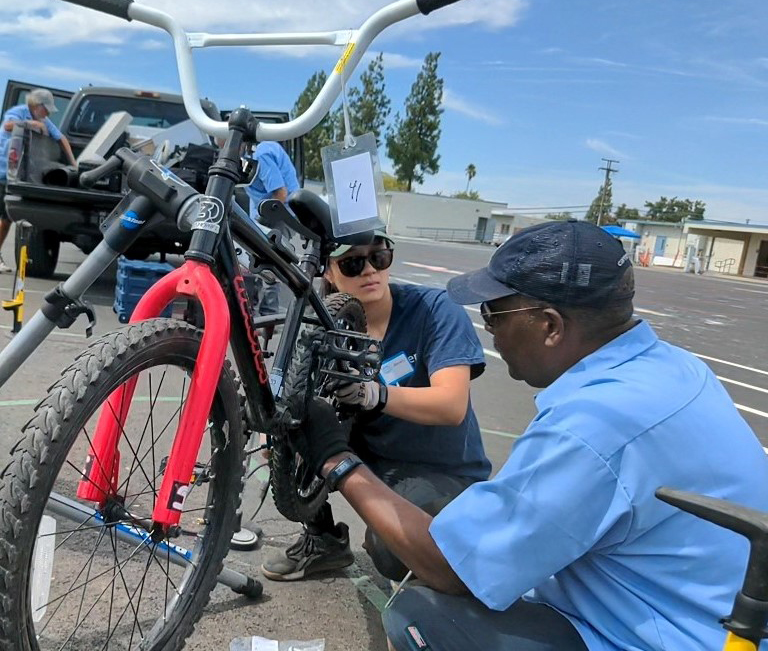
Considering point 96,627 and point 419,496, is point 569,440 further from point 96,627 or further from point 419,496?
point 96,627

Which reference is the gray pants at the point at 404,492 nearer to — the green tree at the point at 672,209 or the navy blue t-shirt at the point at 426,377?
the navy blue t-shirt at the point at 426,377

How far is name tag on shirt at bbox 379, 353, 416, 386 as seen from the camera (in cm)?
271

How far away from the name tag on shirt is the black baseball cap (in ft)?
3.17

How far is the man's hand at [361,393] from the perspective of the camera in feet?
7.65

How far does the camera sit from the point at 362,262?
8.91 ft

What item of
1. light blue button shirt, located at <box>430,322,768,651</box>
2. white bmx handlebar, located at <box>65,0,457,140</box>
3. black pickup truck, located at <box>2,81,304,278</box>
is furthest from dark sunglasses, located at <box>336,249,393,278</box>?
black pickup truck, located at <box>2,81,304,278</box>

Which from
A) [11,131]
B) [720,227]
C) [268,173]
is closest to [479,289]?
[268,173]

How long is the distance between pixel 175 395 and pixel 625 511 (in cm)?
165

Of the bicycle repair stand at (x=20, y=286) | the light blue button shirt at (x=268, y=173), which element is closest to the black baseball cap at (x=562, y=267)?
the bicycle repair stand at (x=20, y=286)

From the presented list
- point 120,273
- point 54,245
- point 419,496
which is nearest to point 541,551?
point 419,496

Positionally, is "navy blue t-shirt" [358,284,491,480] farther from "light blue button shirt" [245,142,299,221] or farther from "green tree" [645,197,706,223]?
"green tree" [645,197,706,223]

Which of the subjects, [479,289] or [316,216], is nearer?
[479,289]

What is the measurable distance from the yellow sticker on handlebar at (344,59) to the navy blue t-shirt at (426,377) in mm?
1017

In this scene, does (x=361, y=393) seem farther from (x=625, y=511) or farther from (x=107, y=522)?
(x=625, y=511)
